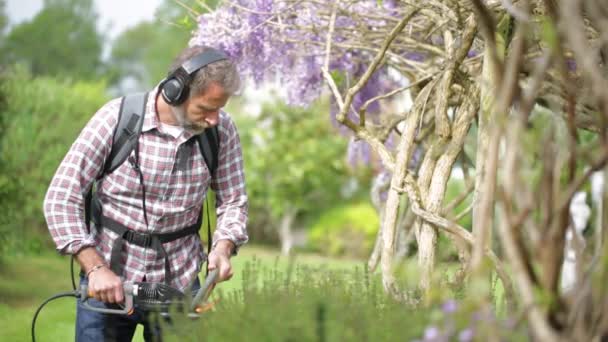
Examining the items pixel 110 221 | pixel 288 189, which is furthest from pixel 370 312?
pixel 288 189

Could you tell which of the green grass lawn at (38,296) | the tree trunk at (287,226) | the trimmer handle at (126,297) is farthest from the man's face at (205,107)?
the tree trunk at (287,226)

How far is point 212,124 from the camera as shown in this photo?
400cm

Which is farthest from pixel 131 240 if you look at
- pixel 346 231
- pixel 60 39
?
pixel 60 39

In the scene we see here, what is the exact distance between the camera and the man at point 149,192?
3881 mm

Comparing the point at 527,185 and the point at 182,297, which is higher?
the point at 527,185

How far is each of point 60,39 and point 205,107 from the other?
62.2m

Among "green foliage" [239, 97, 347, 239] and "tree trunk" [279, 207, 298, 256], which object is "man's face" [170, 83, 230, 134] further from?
"tree trunk" [279, 207, 298, 256]

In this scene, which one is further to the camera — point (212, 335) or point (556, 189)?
point (212, 335)

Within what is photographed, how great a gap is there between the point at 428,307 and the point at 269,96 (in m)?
16.5

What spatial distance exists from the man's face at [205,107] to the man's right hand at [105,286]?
2.40 ft

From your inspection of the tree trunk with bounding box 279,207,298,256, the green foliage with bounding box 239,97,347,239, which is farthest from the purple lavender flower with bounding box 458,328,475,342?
the tree trunk with bounding box 279,207,298,256

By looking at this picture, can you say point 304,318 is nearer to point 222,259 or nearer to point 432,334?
point 432,334

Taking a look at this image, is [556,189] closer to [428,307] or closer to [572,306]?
[572,306]

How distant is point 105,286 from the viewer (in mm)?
3762
